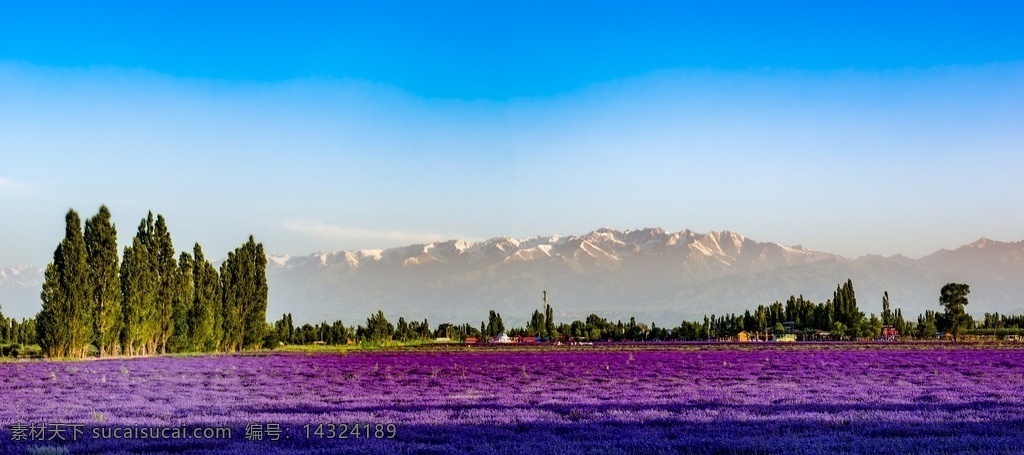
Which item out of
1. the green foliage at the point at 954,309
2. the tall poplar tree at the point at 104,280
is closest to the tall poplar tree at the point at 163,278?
the tall poplar tree at the point at 104,280

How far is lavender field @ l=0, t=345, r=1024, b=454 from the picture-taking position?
1574 cm

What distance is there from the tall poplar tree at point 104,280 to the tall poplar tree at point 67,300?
52.7 inches

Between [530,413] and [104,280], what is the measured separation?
60262 millimetres

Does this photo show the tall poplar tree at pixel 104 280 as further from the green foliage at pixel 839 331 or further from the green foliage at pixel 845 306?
the green foliage at pixel 845 306

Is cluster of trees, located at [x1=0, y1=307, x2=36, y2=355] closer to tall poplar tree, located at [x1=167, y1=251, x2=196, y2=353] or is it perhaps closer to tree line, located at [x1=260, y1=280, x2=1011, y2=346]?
tree line, located at [x1=260, y1=280, x2=1011, y2=346]

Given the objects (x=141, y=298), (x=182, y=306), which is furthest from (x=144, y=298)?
(x=182, y=306)

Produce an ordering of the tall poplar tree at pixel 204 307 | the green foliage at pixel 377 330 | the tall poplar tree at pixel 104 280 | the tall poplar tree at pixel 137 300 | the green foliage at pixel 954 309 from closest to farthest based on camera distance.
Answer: the tall poplar tree at pixel 104 280, the tall poplar tree at pixel 137 300, the tall poplar tree at pixel 204 307, the green foliage at pixel 954 309, the green foliage at pixel 377 330

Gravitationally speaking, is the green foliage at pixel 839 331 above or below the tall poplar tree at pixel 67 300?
below

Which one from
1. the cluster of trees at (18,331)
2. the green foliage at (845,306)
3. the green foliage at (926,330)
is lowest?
the green foliage at (926,330)

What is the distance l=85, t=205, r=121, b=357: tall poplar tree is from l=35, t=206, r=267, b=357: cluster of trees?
0.26 feet

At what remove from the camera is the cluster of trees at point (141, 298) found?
67.5 m

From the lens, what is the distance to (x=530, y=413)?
70.0 ft

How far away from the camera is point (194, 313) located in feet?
283

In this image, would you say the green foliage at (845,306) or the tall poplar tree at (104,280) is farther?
the green foliage at (845,306)
